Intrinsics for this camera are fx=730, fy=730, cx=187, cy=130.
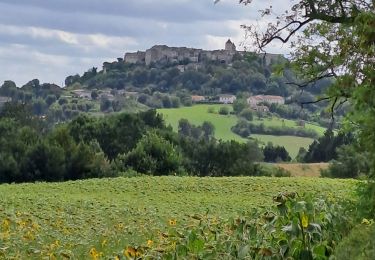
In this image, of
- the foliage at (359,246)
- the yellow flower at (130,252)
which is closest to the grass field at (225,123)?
the yellow flower at (130,252)

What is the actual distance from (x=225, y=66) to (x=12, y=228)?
12162cm

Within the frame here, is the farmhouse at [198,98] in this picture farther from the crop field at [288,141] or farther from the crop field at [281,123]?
the crop field at [288,141]

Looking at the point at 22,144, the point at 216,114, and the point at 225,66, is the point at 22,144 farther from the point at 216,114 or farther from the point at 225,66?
the point at 225,66

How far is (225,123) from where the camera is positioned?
9506cm

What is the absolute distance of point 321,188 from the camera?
23891 millimetres

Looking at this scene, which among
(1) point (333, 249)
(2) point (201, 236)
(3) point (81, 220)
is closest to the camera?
(1) point (333, 249)

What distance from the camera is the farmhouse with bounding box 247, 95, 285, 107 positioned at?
346 feet

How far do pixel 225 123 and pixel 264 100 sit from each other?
47.3 feet

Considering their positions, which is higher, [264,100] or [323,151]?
[264,100]

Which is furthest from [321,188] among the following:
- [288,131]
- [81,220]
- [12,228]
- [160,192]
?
[288,131]

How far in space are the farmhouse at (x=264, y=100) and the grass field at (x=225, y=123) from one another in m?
3.39

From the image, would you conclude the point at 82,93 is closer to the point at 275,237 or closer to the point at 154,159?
the point at 154,159

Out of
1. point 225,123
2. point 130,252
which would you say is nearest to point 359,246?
point 130,252

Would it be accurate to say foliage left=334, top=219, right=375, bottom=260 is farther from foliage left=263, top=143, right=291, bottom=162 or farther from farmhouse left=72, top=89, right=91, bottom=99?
farmhouse left=72, top=89, right=91, bottom=99
